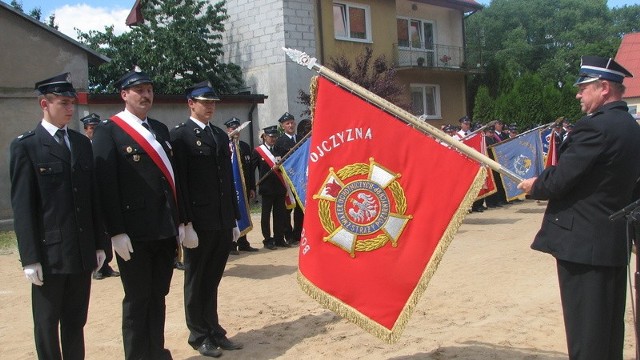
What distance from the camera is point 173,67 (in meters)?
20.2

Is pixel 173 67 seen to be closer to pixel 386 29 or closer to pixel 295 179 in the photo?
pixel 386 29

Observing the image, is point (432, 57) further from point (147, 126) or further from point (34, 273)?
point (34, 273)

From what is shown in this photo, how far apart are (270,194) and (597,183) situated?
6.99 meters

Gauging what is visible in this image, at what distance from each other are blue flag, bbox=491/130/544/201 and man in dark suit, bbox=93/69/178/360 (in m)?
10.3

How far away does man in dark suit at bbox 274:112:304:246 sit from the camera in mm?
10268

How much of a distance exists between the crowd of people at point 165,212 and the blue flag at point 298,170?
4.23m

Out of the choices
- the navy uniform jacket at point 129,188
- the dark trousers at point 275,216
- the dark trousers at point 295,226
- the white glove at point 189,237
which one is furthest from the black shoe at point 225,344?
the dark trousers at point 295,226

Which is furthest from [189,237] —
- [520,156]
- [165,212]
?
[520,156]

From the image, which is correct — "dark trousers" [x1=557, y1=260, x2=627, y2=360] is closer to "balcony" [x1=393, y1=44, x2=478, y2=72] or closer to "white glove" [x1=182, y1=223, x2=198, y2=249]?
"white glove" [x1=182, y1=223, x2=198, y2=249]

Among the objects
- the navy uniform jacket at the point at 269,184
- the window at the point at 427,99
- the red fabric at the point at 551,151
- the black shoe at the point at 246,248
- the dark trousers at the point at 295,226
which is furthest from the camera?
the window at the point at 427,99

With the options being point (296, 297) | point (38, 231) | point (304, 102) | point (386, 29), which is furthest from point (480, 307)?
point (386, 29)

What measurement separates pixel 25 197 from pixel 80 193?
1.05 ft

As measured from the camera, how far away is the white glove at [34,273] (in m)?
3.75

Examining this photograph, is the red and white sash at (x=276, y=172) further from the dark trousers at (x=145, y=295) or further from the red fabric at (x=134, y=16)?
the red fabric at (x=134, y=16)
